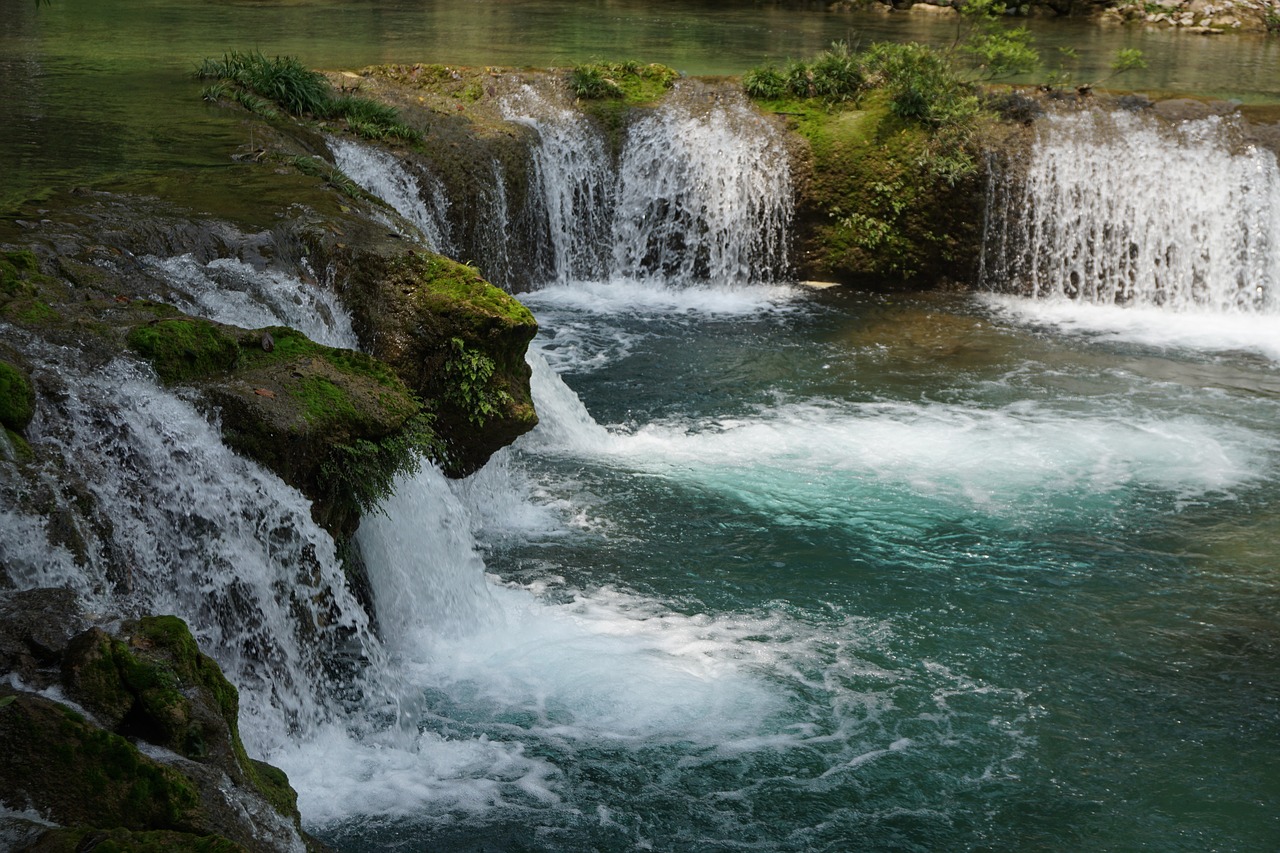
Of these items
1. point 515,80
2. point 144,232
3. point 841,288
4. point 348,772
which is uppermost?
point 515,80

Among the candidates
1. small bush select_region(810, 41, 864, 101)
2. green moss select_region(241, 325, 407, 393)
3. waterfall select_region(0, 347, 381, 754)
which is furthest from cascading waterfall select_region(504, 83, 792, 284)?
waterfall select_region(0, 347, 381, 754)

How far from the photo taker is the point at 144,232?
7.56m

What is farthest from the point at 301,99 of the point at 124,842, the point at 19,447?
the point at 124,842

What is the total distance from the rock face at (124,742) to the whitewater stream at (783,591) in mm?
834

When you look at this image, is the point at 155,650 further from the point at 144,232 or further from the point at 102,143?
the point at 102,143

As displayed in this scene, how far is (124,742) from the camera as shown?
3527mm

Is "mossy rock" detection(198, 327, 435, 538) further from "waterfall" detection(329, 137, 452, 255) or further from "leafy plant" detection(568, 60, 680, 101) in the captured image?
"leafy plant" detection(568, 60, 680, 101)

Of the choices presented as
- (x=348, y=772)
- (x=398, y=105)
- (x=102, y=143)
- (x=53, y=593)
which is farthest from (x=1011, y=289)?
(x=53, y=593)

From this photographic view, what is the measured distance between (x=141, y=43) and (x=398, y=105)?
547 centimetres

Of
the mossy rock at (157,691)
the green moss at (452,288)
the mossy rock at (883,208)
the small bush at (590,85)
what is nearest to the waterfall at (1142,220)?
the mossy rock at (883,208)

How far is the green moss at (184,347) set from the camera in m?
5.75

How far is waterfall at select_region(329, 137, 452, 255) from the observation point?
11.7m

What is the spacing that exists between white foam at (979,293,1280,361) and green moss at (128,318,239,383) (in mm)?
9148

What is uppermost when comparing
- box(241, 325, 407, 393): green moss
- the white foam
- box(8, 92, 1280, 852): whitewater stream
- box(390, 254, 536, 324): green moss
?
box(390, 254, 536, 324): green moss
